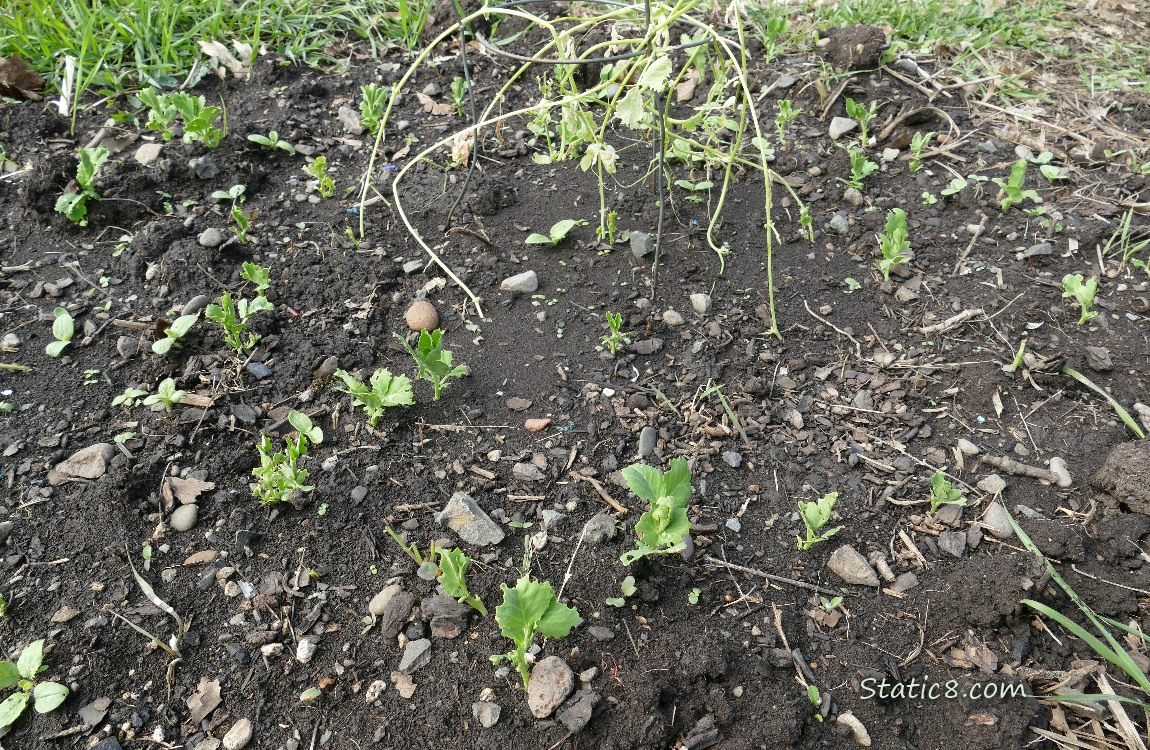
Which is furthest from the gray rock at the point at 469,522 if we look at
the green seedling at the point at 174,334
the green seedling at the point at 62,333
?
the green seedling at the point at 62,333

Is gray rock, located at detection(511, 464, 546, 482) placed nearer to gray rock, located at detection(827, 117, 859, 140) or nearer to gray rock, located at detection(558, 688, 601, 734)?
gray rock, located at detection(558, 688, 601, 734)

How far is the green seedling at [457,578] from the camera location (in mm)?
1633

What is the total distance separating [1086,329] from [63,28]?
13.5 feet

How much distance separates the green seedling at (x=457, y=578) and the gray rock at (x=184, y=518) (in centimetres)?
66

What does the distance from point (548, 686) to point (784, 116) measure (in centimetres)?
237

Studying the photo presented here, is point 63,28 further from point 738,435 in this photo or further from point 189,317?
point 738,435

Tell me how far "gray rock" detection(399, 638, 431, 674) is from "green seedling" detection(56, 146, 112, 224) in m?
2.01

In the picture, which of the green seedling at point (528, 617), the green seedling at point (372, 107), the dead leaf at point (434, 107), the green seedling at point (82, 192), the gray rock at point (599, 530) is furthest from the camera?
the dead leaf at point (434, 107)

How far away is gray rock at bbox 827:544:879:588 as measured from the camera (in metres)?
1.81

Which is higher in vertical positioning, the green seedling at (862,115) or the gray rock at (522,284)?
the green seedling at (862,115)

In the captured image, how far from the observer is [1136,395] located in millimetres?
2201

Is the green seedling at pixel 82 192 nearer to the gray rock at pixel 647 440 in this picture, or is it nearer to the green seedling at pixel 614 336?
the green seedling at pixel 614 336

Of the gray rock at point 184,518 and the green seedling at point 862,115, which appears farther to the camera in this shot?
the green seedling at point 862,115

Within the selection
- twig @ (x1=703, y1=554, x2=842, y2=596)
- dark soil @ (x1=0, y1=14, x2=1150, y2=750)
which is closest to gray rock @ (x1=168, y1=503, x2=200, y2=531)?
dark soil @ (x1=0, y1=14, x2=1150, y2=750)
